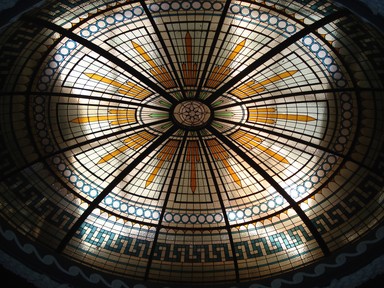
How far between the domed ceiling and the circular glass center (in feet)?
0.14

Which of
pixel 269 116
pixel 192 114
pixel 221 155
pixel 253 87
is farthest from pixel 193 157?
pixel 253 87

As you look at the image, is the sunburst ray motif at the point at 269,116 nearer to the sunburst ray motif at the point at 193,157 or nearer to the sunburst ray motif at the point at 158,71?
the sunburst ray motif at the point at 193,157

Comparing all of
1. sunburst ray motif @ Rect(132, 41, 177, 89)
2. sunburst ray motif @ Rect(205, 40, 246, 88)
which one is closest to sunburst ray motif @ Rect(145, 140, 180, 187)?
sunburst ray motif @ Rect(132, 41, 177, 89)

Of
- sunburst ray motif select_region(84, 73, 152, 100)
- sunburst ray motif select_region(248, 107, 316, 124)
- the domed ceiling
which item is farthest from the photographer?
sunburst ray motif select_region(248, 107, 316, 124)

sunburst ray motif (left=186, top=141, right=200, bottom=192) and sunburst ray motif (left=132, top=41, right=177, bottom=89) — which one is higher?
sunburst ray motif (left=132, top=41, right=177, bottom=89)

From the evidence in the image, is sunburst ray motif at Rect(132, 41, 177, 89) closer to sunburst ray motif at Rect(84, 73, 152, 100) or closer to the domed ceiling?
the domed ceiling

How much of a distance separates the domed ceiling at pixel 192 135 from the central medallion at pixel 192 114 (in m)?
0.05

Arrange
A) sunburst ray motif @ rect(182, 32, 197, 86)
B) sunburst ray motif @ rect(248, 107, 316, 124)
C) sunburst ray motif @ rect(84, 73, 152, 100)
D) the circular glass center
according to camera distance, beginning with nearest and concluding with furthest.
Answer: sunburst ray motif @ rect(182, 32, 197, 86) < sunburst ray motif @ rect(84, 73, 152, 100) < sunburst ray motif @ rect(248, 107, 316, 124) < the circular glass center

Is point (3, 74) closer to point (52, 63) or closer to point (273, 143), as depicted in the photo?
point (52, 63)

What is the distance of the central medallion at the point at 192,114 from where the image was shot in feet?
47.8

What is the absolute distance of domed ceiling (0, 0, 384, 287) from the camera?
12188 millimetres

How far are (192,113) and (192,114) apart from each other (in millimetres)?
40

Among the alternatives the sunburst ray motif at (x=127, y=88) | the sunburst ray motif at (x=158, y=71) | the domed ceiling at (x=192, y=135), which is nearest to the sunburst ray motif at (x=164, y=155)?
the domed ceiling at (x=192, y=135)

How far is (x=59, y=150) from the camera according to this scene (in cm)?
1412
